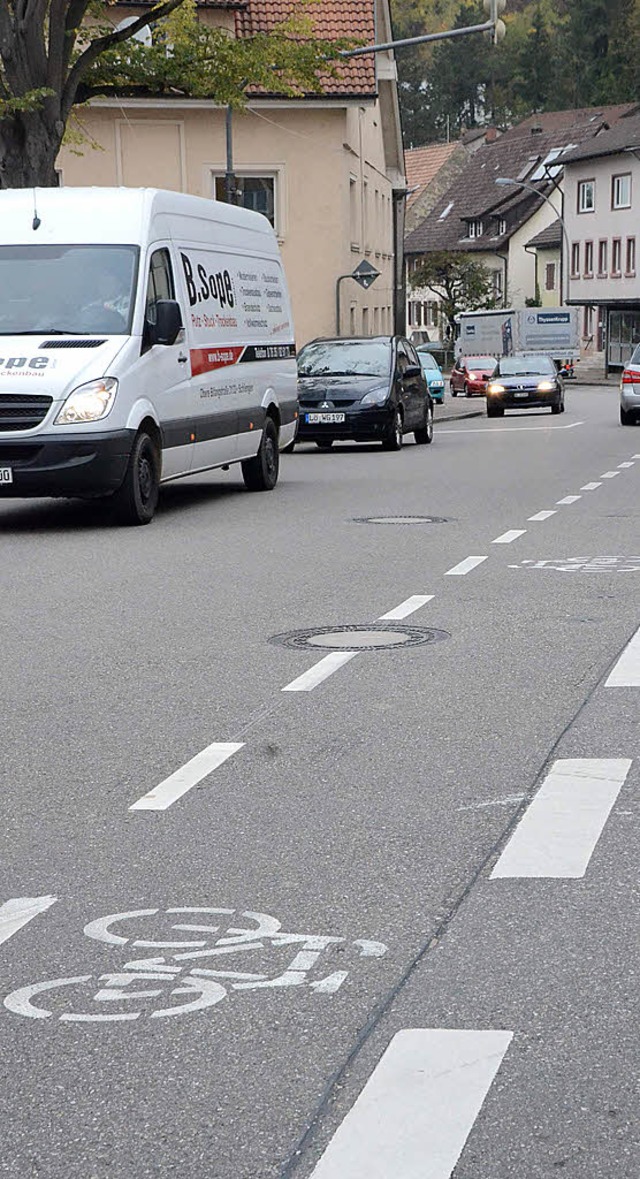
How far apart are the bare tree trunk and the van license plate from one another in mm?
4935

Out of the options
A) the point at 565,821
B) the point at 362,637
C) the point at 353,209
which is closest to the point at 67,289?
the point at 362,637

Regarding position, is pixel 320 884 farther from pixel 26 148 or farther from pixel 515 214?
pixel 515 214

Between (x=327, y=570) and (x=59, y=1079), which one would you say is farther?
(x=327, y=570)

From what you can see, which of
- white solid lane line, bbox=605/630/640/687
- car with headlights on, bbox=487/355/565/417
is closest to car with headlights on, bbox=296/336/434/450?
car with headlights on, bbox=487/355/565/417

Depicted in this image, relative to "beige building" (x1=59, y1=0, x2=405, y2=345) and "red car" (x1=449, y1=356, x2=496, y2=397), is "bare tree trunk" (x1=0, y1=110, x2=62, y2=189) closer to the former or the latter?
"beige building" (x1=59, y1=0, x2=405, y2=345)

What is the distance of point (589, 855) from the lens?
5301 mm

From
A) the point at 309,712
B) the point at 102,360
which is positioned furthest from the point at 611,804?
the point at 102,360

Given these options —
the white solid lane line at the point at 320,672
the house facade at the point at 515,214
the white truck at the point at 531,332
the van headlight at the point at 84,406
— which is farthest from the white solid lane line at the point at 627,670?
the house facade at the point at 515,214

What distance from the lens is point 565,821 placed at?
18.6 feet

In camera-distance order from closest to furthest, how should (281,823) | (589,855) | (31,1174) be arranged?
(31,1174) < (589,855) < (281,823)

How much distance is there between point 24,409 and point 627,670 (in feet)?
25.9

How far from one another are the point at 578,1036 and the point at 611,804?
2006 mm

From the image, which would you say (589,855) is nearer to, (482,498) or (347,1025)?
(347,1025)

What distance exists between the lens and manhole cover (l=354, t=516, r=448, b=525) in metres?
15.8
